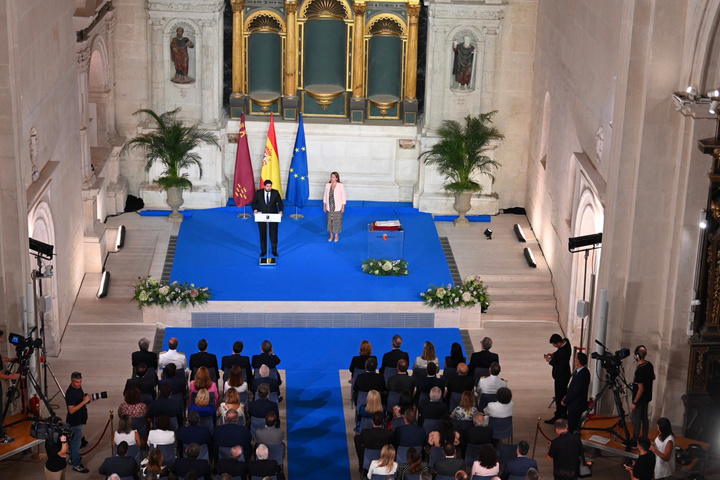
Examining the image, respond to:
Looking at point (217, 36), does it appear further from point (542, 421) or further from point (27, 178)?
point (542, 421)

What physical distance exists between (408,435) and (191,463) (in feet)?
A: 9.42

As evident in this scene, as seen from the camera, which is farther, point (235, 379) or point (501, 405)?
point (235, 379)

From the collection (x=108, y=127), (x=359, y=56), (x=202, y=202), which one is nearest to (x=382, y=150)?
(x=359, y=56)

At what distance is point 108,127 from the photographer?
26.8 meters

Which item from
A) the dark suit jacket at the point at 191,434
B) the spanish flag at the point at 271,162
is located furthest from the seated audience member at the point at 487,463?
the spanish flag at the point at 271,162

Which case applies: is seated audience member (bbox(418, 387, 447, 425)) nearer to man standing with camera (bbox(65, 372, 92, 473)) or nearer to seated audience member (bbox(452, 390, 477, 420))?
seated audience member (bbox(452, 390, 477, 420))

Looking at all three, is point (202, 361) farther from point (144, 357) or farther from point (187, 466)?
point (187, 466)

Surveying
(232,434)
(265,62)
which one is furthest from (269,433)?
(265,62)

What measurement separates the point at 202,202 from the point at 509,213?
268 inches

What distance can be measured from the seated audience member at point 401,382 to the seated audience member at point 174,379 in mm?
2933

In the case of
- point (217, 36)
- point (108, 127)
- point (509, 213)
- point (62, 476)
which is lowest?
point (62, 476)

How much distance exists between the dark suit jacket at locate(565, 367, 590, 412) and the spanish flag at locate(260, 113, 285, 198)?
10570 mm

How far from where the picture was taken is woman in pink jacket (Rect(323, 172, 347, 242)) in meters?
25.2

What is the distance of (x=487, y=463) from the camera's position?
15.3 metres
